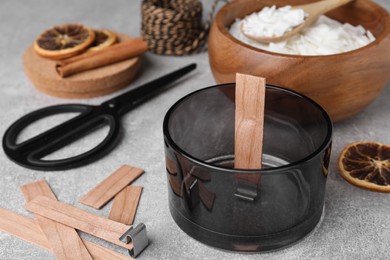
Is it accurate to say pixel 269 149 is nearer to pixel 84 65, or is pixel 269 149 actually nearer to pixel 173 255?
pixel 173 255

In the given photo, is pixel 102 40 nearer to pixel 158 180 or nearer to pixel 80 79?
pixel 80 79

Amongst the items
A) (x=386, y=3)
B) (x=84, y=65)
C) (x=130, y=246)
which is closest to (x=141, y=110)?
(x=84, y=65)

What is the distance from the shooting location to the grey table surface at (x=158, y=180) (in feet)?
2.40

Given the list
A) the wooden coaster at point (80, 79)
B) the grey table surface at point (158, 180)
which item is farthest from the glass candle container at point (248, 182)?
the wooden coaster at point (80, 79)

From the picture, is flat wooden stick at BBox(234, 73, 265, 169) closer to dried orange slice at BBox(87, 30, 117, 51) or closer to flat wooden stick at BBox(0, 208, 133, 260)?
flat wooden stick at BBox(0, 208, 133, 260)

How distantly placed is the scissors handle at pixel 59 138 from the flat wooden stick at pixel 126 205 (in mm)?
98

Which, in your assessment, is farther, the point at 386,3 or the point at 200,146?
the point at 386,3

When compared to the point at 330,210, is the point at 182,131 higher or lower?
higher

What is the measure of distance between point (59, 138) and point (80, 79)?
0.51ft

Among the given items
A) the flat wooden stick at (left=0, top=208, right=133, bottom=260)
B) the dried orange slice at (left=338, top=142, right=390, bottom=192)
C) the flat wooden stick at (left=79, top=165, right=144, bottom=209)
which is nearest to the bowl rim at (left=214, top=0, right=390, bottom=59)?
the dried orange slice at (left=338, top=142, right=390, bottom=192)

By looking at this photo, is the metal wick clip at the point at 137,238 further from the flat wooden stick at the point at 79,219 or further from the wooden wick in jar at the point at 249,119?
the wooden wick in jar at the point at 249,119

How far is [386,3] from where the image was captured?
1468mm

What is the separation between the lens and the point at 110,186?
33.3 inches

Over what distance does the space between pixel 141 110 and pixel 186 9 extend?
1.00ft
